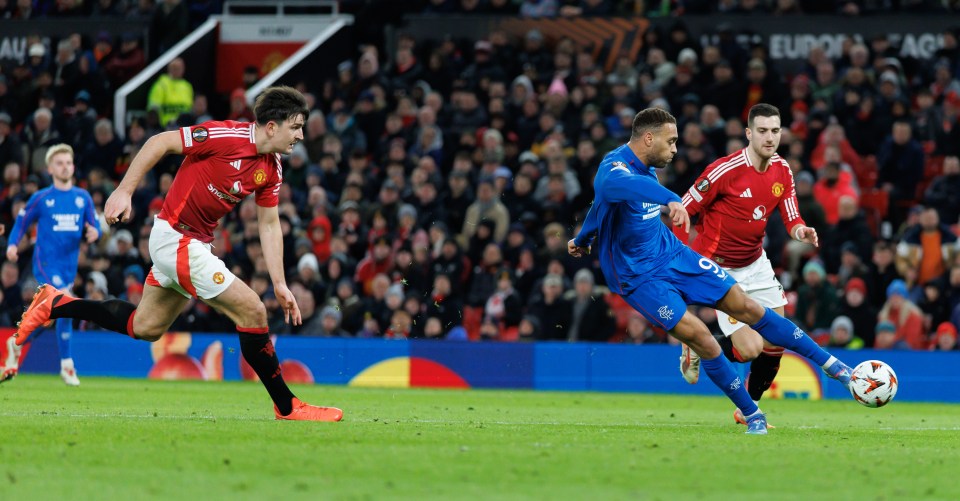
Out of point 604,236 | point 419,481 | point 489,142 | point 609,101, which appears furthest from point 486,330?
point 419,481

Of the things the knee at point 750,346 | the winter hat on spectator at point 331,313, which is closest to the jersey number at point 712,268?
the knee at point 750,346

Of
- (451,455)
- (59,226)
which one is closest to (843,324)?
(59,226)

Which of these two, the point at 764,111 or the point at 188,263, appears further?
the point at 764,111

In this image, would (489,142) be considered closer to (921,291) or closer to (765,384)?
(921,291)

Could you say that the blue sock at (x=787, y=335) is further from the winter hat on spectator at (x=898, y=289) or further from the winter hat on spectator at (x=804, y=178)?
the winter hat on spectator at (x=804, y=178)

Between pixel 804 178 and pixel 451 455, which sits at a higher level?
pixel 804 178

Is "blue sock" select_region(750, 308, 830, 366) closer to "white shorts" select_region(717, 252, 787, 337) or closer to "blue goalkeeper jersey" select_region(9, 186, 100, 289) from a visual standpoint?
"white shorts" select_region(717, 252, 787, 337)

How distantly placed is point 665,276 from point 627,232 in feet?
1.35

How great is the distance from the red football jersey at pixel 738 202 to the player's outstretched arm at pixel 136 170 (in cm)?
427

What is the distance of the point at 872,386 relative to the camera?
9984mm

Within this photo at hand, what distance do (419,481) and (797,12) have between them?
18205 millimetres

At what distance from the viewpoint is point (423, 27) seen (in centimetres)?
2562

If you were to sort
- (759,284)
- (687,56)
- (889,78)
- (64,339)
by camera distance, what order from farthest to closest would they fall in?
1. (687,56)
2. (889,78)
3. (64,339)
4. (759,284)

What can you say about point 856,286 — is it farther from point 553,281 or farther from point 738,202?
point 738,202
